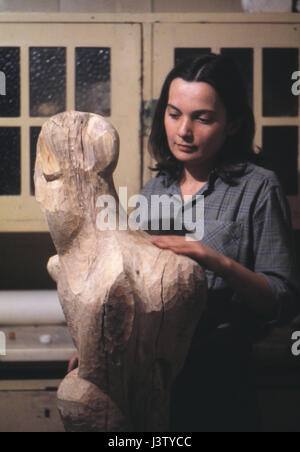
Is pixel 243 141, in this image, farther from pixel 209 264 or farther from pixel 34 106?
pixel 34 106

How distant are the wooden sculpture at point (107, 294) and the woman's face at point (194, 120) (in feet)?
0.46

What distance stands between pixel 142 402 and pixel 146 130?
0.83 m

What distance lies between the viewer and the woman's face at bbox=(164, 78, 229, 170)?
82cm

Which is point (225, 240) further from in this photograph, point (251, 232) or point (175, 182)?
point (175, 182)

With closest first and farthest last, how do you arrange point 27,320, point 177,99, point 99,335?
1. point 99,335
2. point 177,99
3. point 27,320

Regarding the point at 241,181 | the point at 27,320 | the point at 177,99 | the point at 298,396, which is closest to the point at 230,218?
the point at 241,181

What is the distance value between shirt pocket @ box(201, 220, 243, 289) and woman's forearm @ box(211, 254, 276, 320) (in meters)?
0.08

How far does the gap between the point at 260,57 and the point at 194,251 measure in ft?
2.72

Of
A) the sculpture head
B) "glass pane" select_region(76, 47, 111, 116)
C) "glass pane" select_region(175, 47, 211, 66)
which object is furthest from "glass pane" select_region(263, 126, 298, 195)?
the sculpture head

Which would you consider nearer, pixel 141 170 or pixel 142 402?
pixel 142 402

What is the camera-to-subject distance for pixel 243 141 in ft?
3.06

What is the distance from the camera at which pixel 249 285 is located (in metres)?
0.76

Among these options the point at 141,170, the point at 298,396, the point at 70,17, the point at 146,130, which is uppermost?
the point at 70,17

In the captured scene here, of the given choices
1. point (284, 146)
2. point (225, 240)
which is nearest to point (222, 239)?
point (225, 240)
